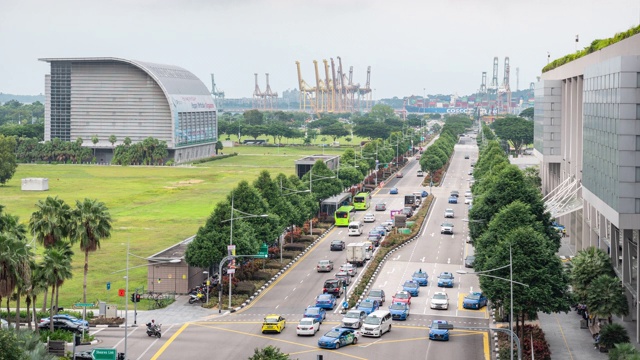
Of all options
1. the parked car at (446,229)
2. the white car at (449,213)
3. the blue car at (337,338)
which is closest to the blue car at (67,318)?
the blue car at (337,338)

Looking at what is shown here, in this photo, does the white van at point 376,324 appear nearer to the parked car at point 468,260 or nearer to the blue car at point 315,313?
the blue car at point 315,313

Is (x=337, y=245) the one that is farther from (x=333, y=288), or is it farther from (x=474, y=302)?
(x=474, y=302)

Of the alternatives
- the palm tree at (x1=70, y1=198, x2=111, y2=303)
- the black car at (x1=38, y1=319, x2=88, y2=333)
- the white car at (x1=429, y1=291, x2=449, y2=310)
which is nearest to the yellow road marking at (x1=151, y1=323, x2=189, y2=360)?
the black car at (x1=38, y1=319, x2=88, y2=333)

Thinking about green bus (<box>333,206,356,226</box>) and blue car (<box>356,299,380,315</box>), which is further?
green bus (<box>333,206,356,226</box>)

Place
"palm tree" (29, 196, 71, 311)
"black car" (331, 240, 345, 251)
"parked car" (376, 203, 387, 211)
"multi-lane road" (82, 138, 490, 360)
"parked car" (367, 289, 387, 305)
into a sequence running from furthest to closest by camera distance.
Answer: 1. "parked car" (376, 203, 387, 211)
2. "black car" (331, 240, 345, 251)
3. "parked car" (367, 289, 387, 305)
4. "palm tree" (29, 196, 71, 311)
5. "multi-lane road" (82, 138, 490, 360)

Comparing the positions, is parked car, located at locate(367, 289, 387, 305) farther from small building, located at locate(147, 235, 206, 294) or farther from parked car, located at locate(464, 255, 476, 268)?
parked car, located at locate(464, 255, 476, 268)
